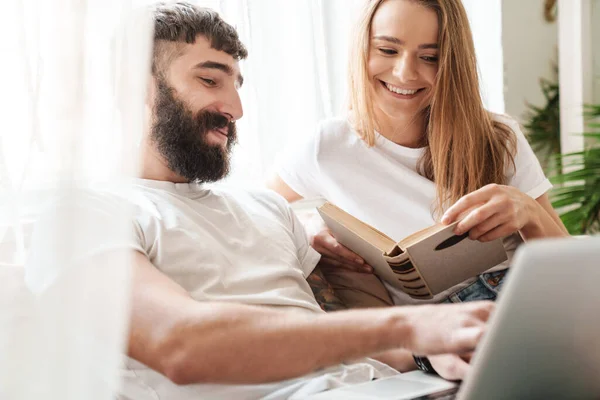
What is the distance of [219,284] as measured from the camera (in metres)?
1.30

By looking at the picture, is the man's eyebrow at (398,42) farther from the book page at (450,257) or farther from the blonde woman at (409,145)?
the book page at (450,257)

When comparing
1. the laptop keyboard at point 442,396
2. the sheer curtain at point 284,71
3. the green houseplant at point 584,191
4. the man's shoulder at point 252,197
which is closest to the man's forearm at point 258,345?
the laptop keyboard at point 442,396

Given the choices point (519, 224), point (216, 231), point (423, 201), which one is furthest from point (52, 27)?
point (423, 201)

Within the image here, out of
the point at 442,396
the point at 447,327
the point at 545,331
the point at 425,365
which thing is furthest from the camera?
the point at 425,365

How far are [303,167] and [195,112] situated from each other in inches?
18.7

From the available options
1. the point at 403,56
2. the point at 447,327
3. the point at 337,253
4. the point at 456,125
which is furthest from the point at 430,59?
the point at 447,327

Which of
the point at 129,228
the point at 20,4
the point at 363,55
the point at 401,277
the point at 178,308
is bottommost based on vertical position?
the point at 401,277

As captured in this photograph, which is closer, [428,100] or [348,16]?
[428,100]

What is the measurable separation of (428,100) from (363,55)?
20 cm

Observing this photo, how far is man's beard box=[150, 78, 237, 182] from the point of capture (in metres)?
1.44

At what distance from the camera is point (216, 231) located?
4.62 feet

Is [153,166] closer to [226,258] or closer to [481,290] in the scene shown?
[226,258]

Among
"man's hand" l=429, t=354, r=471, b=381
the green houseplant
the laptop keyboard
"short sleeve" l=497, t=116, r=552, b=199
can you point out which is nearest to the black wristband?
"man's hand" l=429, t=354, r=471, b=381

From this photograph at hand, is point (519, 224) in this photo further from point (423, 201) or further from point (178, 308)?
point (178, 308)
